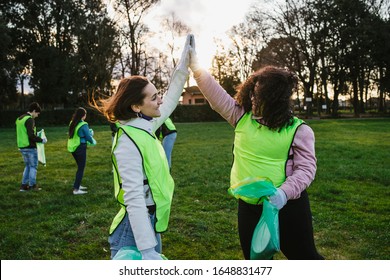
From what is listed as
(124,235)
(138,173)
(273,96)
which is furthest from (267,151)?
(124,235)

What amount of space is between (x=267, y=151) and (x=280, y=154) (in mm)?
94

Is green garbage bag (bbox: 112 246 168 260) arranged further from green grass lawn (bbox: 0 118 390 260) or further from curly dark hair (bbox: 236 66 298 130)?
green grass lawn (bbox: 0 118 390 260)

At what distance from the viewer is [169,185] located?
100 inches

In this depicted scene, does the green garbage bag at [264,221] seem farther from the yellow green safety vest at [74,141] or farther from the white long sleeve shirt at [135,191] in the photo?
the yellow green safety vest at [74,141]

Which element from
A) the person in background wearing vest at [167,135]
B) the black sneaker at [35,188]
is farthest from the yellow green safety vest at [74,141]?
the person in background wearing vest at [167,135]

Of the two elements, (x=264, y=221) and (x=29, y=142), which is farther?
(x=29, y=142)

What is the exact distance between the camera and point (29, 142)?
340 inches

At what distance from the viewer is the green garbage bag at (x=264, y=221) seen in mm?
2484

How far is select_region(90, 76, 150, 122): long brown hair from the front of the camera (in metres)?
2.54

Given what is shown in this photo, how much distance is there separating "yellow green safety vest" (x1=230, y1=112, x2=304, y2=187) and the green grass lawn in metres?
2.44

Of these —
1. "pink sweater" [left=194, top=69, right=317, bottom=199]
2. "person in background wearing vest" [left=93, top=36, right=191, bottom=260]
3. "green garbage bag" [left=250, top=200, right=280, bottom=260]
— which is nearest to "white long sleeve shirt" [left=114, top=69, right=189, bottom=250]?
"person in background wearing vest" [left=93, top=36, right=191, bottom=260]

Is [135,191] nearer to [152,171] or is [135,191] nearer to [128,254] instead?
[152,171]
